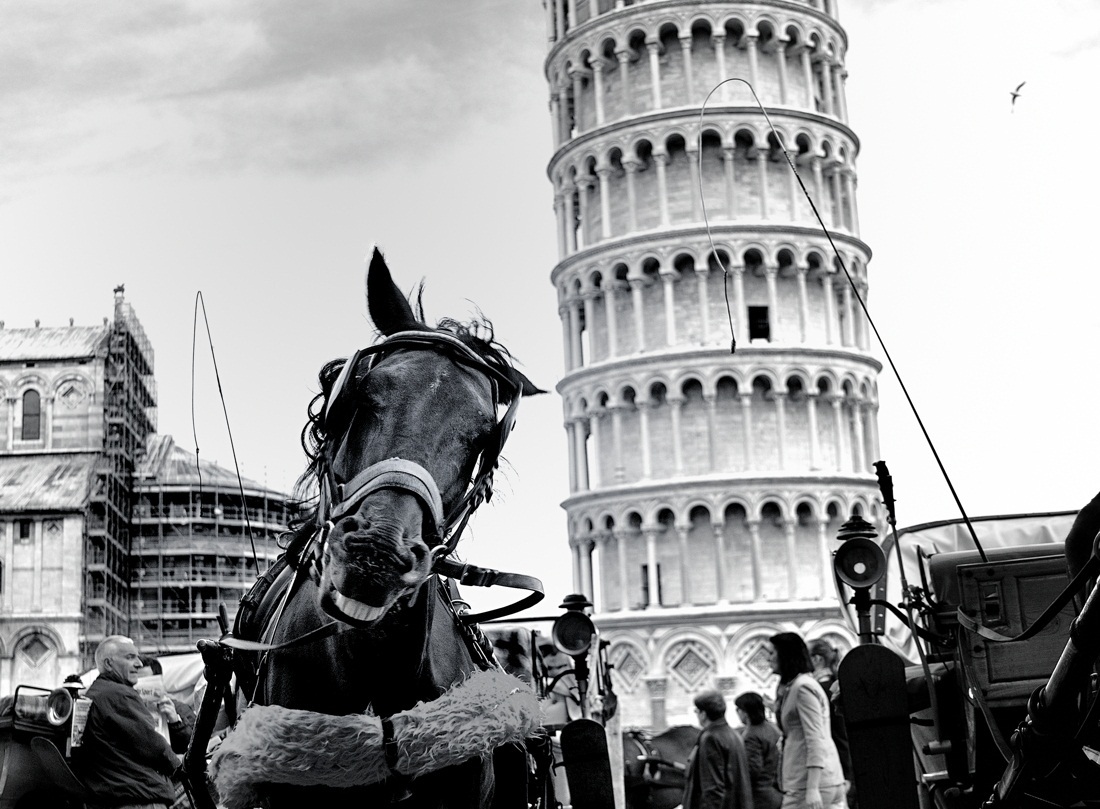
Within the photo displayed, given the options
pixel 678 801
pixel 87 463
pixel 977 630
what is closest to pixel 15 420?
pixel 87 463

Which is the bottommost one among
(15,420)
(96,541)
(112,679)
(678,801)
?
(678,801)

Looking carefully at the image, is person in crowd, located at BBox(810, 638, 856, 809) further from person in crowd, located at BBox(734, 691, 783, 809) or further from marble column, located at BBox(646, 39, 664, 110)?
marble column, located at BBox(646, 39, 664, 110)

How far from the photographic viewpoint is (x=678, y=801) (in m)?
14.7

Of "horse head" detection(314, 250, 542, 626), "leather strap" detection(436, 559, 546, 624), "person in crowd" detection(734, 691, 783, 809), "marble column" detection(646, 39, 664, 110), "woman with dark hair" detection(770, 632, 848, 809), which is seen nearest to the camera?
"horse head" detection(314, 250, 542, 626)

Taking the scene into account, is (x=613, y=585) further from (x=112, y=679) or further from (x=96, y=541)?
(x=112, y=679)

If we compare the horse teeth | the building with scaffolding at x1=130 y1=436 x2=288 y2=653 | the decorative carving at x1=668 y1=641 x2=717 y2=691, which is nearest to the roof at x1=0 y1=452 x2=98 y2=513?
the building with scaffolding at x1=130 y1=436 x2=288 y2=653

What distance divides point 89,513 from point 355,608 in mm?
51070

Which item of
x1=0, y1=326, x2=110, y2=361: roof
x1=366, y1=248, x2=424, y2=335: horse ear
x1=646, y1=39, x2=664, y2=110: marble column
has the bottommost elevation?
x1=366, y1=248, x2=424, y2=335: horse ear

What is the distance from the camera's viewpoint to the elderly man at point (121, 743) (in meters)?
6.62

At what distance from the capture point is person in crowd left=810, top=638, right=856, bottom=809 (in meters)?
8.85

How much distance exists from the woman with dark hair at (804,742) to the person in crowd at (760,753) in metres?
1.25

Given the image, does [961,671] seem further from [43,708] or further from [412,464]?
[43,708]

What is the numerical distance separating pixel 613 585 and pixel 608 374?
5878 millimetres

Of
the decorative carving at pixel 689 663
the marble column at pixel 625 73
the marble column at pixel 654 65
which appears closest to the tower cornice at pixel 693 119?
the marble column at pixel 625 73
